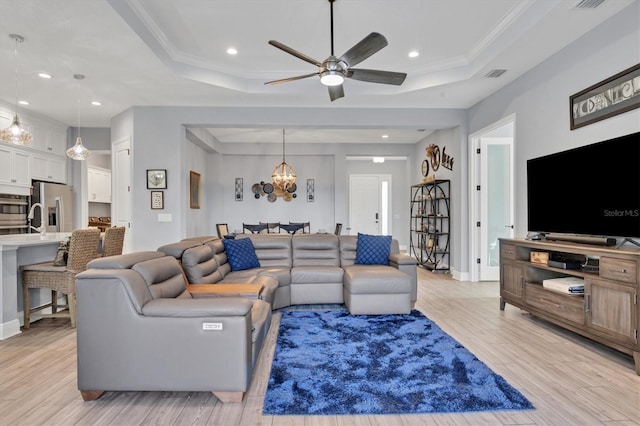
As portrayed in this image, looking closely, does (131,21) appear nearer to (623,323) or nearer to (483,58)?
(483,58)

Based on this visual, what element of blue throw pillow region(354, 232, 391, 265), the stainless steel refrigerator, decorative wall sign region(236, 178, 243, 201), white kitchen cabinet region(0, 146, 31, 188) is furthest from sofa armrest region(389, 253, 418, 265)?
white kitchen cabinet region(0, 146, 31, 188)

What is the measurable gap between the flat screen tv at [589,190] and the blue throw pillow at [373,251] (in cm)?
168

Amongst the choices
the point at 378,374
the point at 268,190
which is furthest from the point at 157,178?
the point at 378,374

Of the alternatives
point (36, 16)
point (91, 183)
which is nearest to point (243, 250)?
point (36, 16)

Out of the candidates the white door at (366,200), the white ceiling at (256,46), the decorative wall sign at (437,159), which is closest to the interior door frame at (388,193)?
the white door at (366,200)

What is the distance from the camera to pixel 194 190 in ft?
24.5

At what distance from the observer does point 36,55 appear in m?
3.76

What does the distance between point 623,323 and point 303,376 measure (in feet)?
7.76

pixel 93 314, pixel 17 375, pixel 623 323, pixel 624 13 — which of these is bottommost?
pixel 17 375

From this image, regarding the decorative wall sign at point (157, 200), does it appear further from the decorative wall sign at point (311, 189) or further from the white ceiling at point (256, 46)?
the decorative wall sign at point (311, 189)

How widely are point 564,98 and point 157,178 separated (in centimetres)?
553

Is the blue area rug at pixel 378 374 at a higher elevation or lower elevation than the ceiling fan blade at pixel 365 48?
lower

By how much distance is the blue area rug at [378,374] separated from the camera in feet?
6.71

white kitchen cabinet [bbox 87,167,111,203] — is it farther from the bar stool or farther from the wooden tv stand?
the wooden tv stand
